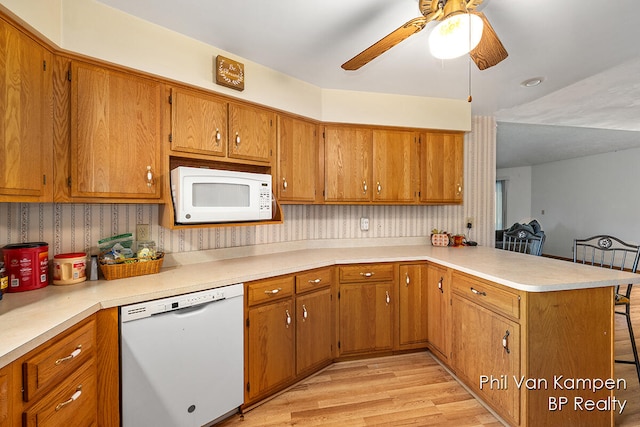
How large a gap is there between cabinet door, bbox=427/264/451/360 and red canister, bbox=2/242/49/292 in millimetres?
2505

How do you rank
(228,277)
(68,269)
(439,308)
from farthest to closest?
1. (439,308)
2. (228,277)
3. (68,269)

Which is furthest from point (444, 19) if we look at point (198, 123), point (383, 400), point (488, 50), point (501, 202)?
point (501, 202)

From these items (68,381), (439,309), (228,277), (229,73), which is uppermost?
(229,73)

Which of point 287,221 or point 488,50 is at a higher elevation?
point 488,50

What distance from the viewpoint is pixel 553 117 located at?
3709 millimetres

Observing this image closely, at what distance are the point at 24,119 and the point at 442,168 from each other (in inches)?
116

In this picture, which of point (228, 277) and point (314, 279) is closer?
point (228, 277)

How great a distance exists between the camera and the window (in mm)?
8842

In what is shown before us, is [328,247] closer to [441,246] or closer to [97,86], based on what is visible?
[441,246]

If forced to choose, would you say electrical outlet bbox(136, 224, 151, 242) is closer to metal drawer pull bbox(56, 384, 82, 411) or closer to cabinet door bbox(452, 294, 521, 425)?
metal drawer pull bbox(56, 384, 82, 411)

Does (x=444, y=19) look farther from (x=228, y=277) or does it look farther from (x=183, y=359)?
(x=183, y=359)

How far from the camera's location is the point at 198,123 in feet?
6.15

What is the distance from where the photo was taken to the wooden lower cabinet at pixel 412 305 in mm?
2416

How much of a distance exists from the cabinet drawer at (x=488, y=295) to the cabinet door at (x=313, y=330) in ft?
3.13
